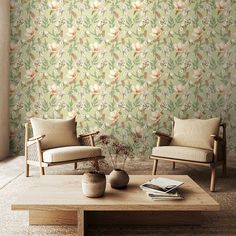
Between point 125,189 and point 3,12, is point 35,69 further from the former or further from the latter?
point 125,189

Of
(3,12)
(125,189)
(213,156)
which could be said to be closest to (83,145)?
(213,156)

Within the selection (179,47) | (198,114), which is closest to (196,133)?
(198,114)

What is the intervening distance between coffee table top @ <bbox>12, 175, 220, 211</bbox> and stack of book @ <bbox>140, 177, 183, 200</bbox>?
0.13 ft

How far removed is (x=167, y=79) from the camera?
5727 millimetres

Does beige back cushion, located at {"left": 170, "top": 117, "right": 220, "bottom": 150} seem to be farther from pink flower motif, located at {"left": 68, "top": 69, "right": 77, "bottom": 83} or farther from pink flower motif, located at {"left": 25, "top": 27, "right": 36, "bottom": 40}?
pink flower motif, located at {"left": 25, "top": 27, "right": 36, "bottom": 40}

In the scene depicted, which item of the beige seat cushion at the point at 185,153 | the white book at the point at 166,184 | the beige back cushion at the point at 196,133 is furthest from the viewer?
the beige back cushion at the point at 196,133

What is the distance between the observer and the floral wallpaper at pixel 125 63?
18.6ft

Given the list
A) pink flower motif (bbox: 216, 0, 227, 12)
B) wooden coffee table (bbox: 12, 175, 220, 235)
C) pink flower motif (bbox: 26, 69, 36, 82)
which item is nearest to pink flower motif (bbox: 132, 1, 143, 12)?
pink flower motif (bbox: 216, 0, 227, 12)

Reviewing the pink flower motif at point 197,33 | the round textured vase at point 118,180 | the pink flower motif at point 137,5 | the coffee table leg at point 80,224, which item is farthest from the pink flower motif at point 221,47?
the coffee table leg at point 80,224

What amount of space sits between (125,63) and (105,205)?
11.8 feet

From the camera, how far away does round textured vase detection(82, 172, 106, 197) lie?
2.60m

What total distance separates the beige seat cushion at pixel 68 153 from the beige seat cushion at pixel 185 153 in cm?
76

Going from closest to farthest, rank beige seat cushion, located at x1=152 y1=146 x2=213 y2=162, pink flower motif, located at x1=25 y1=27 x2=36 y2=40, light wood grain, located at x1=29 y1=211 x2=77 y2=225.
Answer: light wood grain, located at x1=29 y1=211 x2=77 y2=225 → beige seat cushion, located at x1=152 y1=146 x2=213 y2=162 → pink flower motif, located at x1=25 y1=27 x2=36 y2=40

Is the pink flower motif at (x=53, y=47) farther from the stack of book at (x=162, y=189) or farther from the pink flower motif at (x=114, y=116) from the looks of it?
the stack of book at (x=162, y=189)
